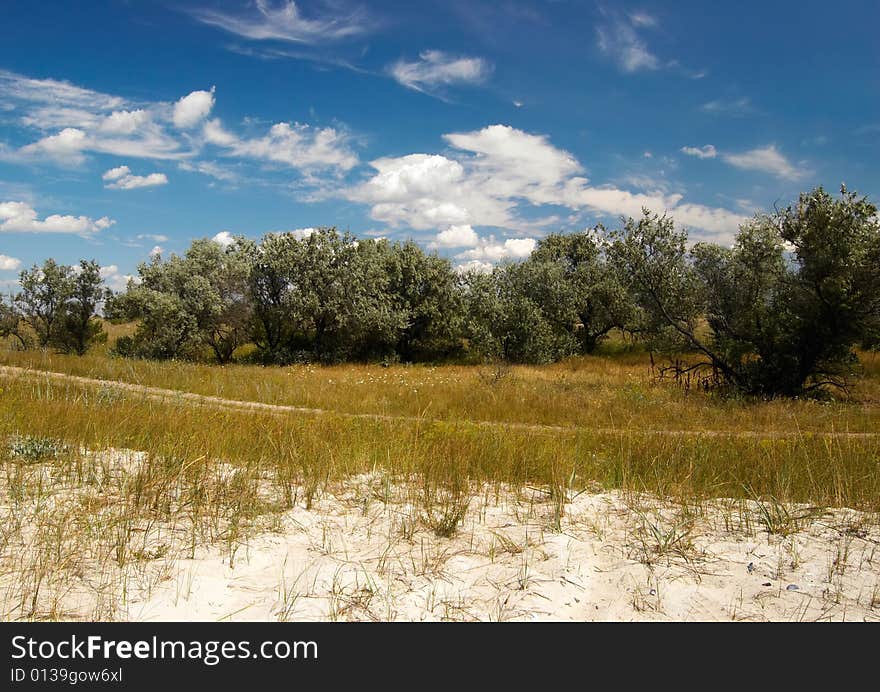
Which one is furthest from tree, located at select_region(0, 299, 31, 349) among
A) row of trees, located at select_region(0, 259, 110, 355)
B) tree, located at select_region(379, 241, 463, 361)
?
tree, located at select_region(379, 241, 463, 361)

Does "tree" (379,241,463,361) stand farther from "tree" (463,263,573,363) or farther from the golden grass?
the golden grass

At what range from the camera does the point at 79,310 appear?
119 ft

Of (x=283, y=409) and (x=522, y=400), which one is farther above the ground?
(x=522, y=400)

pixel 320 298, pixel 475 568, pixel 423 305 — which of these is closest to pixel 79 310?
pixel 320 298

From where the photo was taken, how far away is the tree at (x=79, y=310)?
35875 mm

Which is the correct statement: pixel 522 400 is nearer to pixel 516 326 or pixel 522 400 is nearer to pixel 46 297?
pixel 516 326

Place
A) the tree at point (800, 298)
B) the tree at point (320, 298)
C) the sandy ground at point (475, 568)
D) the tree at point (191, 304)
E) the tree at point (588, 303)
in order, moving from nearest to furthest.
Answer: the sandy ground at point (475, 568) < the tree at point (800, 298) < the tree at point (191, 304) < the tree at point (320, 298) < the tree at point (588, 303)

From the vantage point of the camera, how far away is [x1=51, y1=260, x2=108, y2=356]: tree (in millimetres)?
A: 35875

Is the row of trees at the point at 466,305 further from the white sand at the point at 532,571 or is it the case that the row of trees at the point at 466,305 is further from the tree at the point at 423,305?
the white sand at the point at 532,571

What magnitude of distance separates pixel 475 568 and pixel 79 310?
40.4m

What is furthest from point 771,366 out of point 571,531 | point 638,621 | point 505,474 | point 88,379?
point 88,379

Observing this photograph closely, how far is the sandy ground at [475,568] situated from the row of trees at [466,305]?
18.2 m

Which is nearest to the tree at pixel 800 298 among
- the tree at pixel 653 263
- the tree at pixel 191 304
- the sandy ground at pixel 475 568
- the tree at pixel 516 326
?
the tree at pixel 653 263

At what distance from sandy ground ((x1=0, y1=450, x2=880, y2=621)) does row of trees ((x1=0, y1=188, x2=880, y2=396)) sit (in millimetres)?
18205
